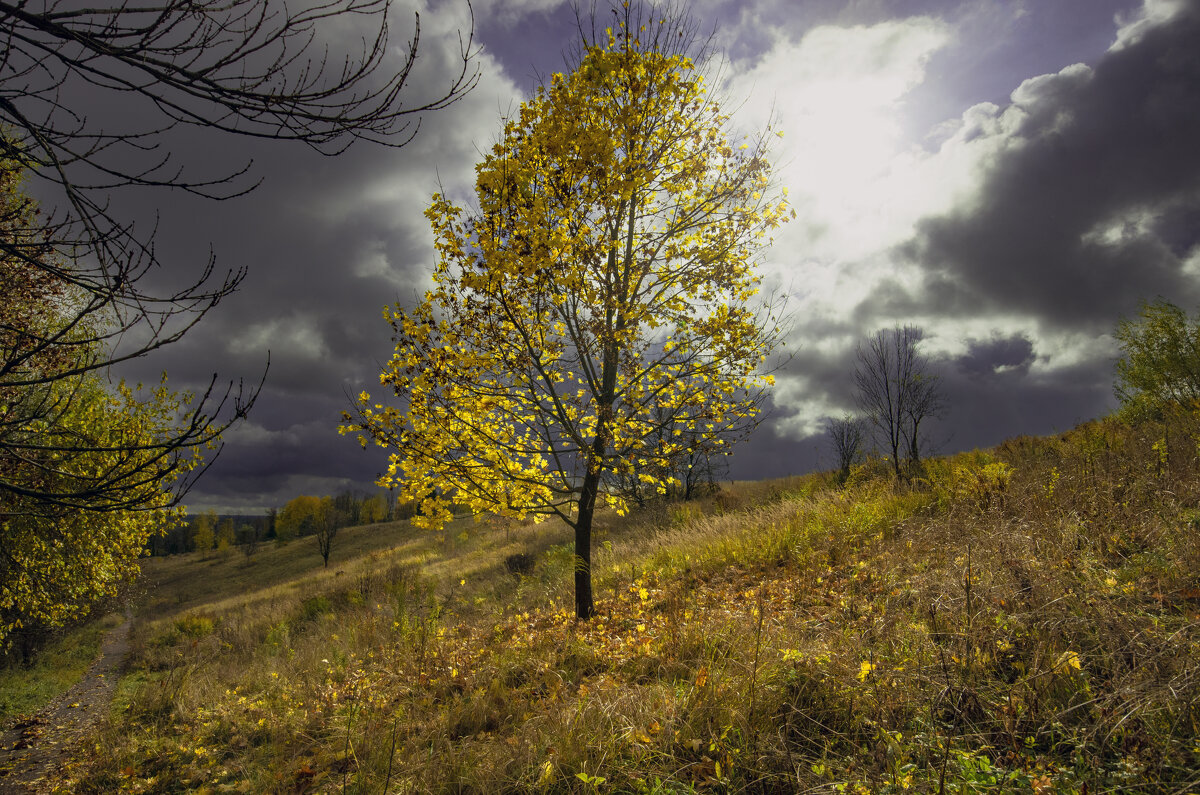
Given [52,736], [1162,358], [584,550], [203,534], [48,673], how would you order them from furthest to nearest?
[203,534] < [1162,358] < [48,673] < [52,736] < [584,550]

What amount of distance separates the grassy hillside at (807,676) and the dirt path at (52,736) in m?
0.87

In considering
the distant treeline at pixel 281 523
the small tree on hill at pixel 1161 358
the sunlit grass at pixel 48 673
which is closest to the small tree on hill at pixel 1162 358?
the small tree on hill at pixel 1161 358

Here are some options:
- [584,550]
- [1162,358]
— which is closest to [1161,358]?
[1162,358]

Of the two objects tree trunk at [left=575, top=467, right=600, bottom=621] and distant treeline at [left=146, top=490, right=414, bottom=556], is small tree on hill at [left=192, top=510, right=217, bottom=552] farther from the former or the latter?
tree trunk at [left=575, top=467, right=600, bottom=621]

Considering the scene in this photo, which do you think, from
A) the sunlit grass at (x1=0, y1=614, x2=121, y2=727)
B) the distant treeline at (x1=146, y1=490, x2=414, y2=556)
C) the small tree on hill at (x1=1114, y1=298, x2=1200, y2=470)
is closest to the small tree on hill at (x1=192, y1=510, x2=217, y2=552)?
the distant treeline at (x1=146, y1=490, x2=414, y2=556)

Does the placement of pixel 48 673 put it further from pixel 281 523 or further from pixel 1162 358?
pixel 281 523

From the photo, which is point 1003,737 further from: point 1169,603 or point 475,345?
point 475,345

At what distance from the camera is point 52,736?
880cm

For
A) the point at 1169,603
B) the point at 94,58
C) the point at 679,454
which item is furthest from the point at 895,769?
the point at 94,58

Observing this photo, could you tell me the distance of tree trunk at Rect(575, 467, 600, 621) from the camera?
7070mm

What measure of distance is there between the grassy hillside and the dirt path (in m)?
0.87

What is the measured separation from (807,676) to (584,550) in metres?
4.03

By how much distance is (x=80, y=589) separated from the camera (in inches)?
487

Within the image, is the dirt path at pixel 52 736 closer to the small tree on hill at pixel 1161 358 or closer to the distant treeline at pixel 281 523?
the small tree on hill at pixel 1161 358
